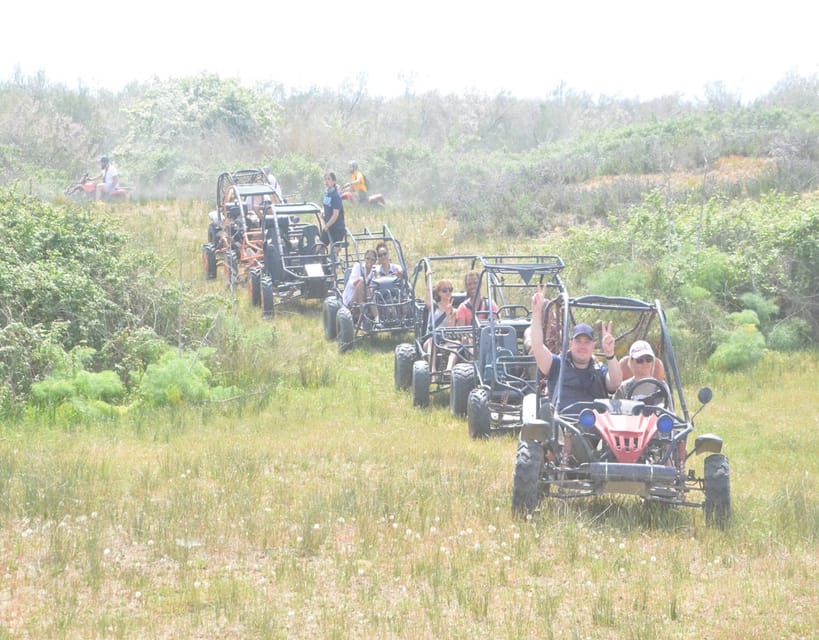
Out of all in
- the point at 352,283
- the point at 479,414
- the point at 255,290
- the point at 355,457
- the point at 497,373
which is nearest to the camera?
the point at 355,457

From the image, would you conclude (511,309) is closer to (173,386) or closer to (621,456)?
(173,386)

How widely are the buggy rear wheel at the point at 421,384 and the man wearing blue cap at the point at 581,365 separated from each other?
3.96 m

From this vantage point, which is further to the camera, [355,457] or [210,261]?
[210,261]

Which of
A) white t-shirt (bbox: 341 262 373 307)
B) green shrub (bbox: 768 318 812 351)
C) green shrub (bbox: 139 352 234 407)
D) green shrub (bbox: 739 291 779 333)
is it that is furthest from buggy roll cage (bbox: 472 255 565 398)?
green shrub (bbox: 739 291 779 333)

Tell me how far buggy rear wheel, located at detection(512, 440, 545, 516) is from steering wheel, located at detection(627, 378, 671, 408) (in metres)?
0.96

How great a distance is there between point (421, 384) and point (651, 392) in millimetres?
4421

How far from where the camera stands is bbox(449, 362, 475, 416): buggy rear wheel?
12172 millimetres

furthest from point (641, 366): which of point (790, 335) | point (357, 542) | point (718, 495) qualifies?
point (790, 335)

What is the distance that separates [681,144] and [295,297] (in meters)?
17.2

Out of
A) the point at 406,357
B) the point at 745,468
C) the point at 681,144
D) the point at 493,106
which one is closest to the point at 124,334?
the point at 406,357

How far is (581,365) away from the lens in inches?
357

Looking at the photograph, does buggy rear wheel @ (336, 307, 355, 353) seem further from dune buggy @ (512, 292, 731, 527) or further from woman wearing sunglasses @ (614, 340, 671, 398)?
dune buggy @ (512, 292, 731, 527)

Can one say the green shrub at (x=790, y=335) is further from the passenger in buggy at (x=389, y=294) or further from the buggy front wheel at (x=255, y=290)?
the buggy front wheel at (x=255, y=290)

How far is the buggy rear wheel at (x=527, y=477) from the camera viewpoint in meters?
8.21
